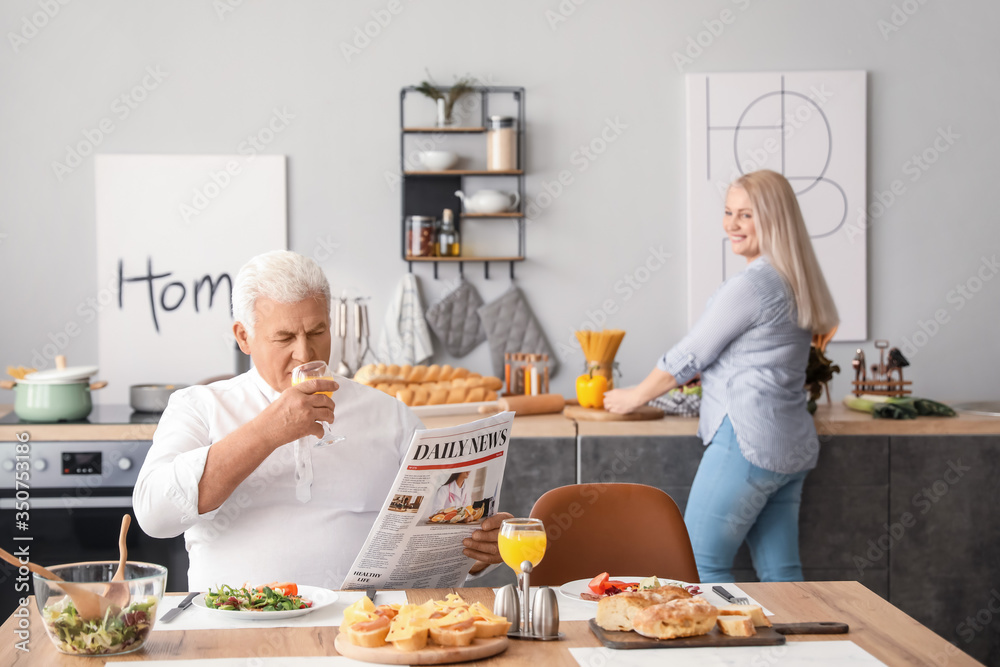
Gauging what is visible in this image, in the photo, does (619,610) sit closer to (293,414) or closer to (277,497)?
(293,414)

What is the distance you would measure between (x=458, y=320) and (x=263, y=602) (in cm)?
246

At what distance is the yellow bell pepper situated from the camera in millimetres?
2812

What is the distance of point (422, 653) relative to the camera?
1.13m

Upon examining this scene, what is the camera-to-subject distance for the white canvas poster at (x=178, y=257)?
3629 millimetres

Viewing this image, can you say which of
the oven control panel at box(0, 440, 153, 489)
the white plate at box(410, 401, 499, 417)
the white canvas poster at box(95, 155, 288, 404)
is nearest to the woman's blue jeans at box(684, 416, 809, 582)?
the white plate at box(410, 401, 499, 417)

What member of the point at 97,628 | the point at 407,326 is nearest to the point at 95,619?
the point at 97,628

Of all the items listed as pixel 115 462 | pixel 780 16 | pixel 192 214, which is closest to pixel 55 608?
pixel 115 462

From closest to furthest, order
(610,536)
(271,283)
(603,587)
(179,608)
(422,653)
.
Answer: (422,653) → (179,608) → (603,587) → (271,283) → (610,536)

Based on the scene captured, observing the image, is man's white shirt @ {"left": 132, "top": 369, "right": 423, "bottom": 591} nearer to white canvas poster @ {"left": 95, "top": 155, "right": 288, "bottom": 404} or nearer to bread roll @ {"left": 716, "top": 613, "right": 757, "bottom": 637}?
bread roll @ {"left": 716, "top": 613, "right": 757, "bottom": 637}

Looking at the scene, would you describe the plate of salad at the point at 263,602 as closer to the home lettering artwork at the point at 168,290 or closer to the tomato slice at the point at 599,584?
the tomato slice at the point at 599,584

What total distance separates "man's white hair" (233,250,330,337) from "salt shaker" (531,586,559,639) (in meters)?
0.74

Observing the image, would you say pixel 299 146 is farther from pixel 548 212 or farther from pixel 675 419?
pixel 675 419

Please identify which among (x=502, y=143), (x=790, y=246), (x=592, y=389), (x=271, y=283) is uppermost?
(x=502, y=143)

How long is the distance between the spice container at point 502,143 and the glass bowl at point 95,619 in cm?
266
